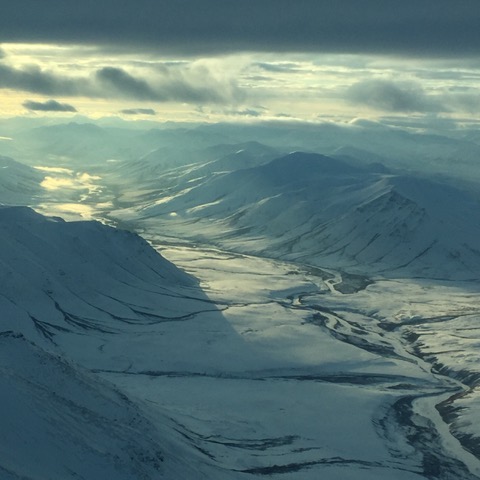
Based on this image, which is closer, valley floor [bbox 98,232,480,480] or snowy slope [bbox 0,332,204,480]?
snowy slope [bbox 0,332,204,480]

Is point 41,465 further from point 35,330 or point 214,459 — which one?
point 35,330

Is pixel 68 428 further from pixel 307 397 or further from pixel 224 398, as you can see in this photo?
pixel 307 397

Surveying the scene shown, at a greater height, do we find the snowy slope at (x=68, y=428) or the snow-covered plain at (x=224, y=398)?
the snowy slope at (x=68, y=428)

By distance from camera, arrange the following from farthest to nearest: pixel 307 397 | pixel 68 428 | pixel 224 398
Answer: pixel 307 397, pixel 224 398, pixel 68 428

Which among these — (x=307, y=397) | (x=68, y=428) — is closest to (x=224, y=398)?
(x=307, y=397)

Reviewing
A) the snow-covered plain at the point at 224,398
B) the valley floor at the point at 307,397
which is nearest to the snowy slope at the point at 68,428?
the snow-covered plain at the point at 224,398

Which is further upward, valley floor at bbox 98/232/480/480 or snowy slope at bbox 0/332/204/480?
snowy slope at bbox 0/332/204/480

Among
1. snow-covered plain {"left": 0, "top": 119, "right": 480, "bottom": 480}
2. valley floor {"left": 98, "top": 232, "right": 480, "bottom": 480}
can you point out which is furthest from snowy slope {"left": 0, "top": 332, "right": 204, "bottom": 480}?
valley floor {"left": 98, "top": 232, "right": 480, "bottom": 480}

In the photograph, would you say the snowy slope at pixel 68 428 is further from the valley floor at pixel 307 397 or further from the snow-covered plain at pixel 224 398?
the valley floor at pixel 307 397

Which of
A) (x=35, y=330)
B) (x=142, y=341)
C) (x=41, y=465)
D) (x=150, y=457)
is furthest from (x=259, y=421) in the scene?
(x=35, y=330)

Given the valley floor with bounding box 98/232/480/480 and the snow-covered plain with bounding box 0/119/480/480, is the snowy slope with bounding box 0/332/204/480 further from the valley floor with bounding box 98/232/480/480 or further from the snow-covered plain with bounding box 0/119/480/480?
the valley floor with bounding box 98/232/480/480

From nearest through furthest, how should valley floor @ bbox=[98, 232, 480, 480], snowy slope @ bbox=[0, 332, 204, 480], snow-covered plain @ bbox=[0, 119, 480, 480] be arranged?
snowy slope @ bbox=[0, 332, 204, 480] < snow-covered plain @ bbox=[0, 119, 480, 480] < valley floor @ bbox=[98, 232, 480, 480]
